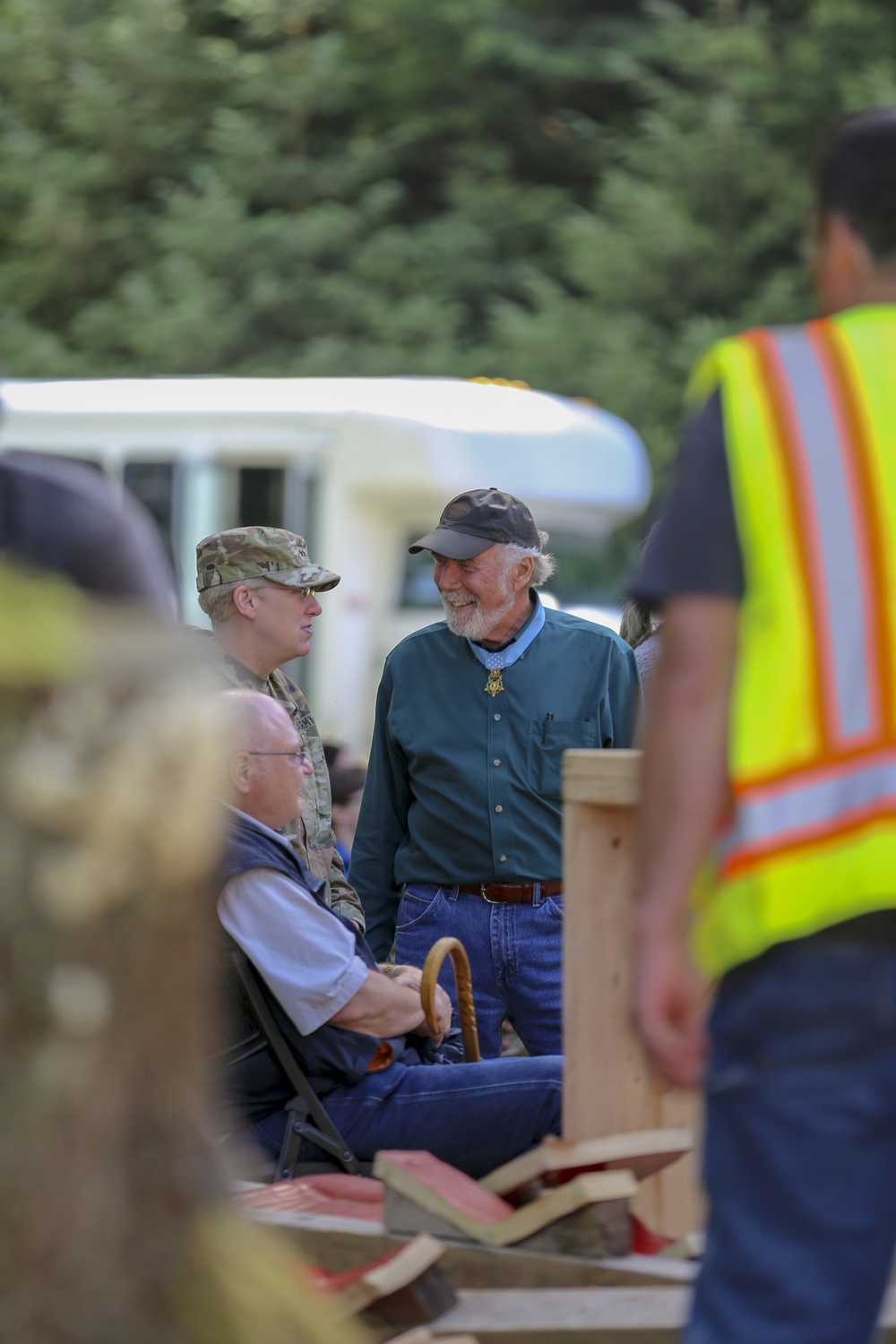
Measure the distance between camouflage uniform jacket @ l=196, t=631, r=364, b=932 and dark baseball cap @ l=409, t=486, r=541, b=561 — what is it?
1.76 ft

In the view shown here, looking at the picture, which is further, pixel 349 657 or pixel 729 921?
pixel 349 657

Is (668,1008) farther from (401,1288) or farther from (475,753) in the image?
(475,753)

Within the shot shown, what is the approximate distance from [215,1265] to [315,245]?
64.5 feet

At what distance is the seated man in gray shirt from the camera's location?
3223 mm

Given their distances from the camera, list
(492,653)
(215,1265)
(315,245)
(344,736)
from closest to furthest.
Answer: (215,1265) < (492,653) < (344,736) < (315,245)

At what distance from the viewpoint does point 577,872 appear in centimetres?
254

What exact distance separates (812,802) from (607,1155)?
3.42ft

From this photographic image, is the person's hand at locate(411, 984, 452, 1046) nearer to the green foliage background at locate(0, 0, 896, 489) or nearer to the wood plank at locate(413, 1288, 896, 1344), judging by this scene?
the wood plank at locate(413, 1288, 896, 1344)

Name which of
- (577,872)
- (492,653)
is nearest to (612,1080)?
(577,872)

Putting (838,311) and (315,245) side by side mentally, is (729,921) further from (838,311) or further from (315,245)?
(315,245)

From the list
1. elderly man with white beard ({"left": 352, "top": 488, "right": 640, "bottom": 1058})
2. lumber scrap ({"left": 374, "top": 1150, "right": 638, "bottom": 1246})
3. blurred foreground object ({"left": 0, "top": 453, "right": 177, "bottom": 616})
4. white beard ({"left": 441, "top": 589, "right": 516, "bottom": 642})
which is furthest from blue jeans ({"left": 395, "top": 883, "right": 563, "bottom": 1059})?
blurred foreground object ({"left": 0, "top": 453, "right": 177, "bottom": 616})

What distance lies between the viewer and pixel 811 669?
1.61 meters

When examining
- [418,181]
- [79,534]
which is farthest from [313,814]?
[418,181]

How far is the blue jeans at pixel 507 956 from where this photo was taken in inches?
168
